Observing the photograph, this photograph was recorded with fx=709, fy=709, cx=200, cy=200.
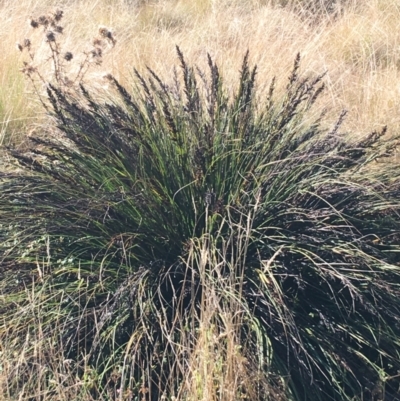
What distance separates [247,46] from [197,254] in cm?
322

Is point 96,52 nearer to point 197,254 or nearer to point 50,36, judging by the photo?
point 50,36

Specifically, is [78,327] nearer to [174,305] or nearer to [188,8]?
[174,305]

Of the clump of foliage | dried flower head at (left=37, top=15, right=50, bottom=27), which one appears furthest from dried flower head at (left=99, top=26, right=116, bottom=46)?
the clump of foliage

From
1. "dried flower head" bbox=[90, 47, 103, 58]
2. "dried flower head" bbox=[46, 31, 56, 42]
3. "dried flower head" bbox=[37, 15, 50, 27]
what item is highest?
"dried flower head" bbox=[37, 15, 50, 27]

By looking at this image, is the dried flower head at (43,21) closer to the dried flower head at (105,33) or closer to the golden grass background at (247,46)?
the dried flower head at (105,33)

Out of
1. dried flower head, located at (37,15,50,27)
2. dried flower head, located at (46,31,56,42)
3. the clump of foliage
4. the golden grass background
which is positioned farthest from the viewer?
the golden grass background

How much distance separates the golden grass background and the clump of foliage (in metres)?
1.22

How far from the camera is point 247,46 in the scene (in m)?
5.45

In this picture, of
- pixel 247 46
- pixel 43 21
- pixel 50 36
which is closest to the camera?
pixel 50 36

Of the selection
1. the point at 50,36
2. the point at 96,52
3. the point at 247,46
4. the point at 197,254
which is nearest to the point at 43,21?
the point at 50,36

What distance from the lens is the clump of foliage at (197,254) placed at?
7.88 feet

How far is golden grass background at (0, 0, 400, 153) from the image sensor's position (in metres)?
4.57

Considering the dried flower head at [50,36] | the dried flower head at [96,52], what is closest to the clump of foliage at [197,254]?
the dried flower head at [50,36]

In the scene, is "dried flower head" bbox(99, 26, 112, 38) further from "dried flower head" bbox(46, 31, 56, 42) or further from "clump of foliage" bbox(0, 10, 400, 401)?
"clump of foliage" bbox(0, 10, 400, 401)
